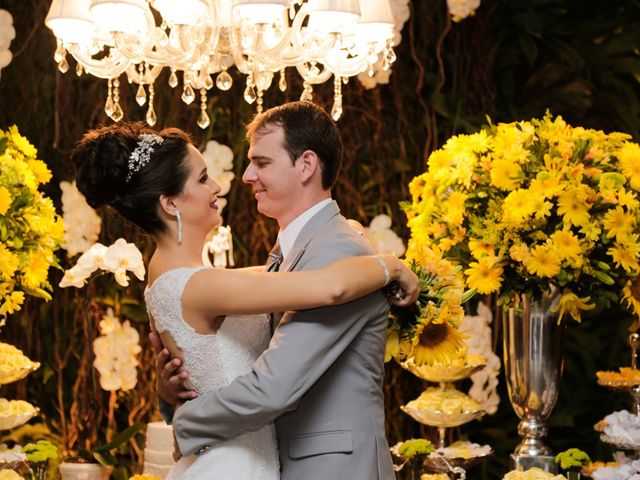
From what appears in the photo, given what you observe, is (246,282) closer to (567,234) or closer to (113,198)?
(113,198)

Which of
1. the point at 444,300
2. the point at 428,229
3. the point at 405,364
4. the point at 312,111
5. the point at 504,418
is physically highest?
the point at 312,111

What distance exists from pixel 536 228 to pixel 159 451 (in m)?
1.54

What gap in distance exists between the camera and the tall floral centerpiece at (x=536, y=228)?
10.2 ft

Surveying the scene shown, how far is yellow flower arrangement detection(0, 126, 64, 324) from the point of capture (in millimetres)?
→ 3307

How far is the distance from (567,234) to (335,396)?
1117 mm

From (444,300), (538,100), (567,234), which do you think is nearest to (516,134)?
(567,234)

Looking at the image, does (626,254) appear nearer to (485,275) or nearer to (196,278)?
(485,275)

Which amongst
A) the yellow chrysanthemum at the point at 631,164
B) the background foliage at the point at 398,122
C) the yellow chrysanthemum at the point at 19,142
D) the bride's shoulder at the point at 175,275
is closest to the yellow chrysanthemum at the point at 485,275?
the yellow chrysanthemum at the point at 631,164

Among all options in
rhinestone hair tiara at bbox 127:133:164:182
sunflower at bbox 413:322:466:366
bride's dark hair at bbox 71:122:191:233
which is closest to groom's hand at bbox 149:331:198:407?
bride's dark hair at bbox 71:122:191:233

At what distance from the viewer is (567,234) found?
3.09 meters

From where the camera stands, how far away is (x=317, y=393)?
2318 mm

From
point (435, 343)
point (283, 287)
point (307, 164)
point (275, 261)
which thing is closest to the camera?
point (283, 287)

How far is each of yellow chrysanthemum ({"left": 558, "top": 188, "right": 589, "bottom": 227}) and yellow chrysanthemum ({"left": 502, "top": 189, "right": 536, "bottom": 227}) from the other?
0.09m

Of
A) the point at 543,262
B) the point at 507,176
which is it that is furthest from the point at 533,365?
the point at 507,176
